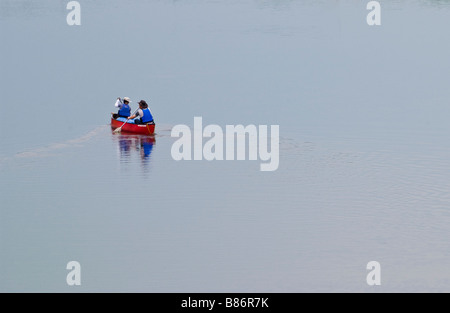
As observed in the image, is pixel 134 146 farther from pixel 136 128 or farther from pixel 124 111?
pixel 124 111

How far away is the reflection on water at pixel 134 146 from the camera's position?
87.6 ft

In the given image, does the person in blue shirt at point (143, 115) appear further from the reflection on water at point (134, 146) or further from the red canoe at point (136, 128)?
the reflection on water at point (134, 146)

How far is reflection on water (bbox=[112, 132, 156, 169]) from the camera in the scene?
26703mm

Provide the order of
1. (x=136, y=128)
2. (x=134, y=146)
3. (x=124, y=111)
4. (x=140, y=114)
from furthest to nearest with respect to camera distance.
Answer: (x=124, y=111) < (x=136, y=128) < (x=140, y=114) < (x=134, y=146)

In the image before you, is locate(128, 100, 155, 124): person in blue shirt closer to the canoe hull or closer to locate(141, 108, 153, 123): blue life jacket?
locate(141, 108, 153, 123): blue life jacket

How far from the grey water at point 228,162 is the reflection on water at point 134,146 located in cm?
9

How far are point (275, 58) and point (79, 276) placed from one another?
27.8m

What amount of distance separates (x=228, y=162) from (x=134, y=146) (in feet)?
12.6

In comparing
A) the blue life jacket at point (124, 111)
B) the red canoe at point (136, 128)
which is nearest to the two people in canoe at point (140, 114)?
the blue life jacket at point (124, 111)

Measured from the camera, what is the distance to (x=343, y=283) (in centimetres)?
1664

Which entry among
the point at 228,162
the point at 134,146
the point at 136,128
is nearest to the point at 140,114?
the point at 136,128

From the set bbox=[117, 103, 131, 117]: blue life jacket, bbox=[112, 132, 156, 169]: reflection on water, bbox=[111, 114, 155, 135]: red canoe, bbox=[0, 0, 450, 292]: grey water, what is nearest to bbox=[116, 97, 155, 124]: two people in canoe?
bbox=[117, 103, 131, 117]: blue life jacket

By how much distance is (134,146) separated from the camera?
92.8ft

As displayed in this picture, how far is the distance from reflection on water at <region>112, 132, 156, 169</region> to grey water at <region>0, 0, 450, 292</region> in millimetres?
90
